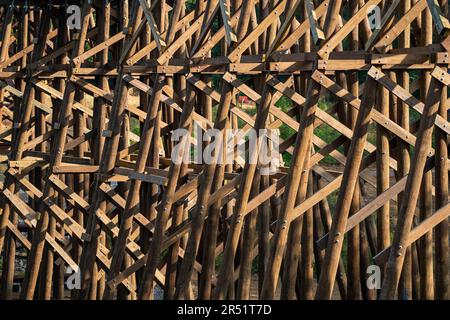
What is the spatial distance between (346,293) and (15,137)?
647 centimetres

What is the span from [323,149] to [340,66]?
1.48m

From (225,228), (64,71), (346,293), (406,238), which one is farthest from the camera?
(64,71)

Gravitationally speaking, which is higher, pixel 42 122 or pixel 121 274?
pixel 42 122

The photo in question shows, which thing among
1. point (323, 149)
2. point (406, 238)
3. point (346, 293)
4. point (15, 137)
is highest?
point (15, 137)

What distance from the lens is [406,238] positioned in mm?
8562

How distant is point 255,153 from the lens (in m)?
10.8

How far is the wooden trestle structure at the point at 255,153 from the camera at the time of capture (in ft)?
30.1

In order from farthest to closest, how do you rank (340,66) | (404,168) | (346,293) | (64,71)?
(64,71), (346,293), (404,168), (340,66)

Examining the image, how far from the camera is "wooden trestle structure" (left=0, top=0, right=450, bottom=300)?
9.18m

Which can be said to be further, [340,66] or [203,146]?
[203,146]

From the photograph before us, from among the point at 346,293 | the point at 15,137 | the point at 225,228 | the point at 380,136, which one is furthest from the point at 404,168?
the point at 15,137
